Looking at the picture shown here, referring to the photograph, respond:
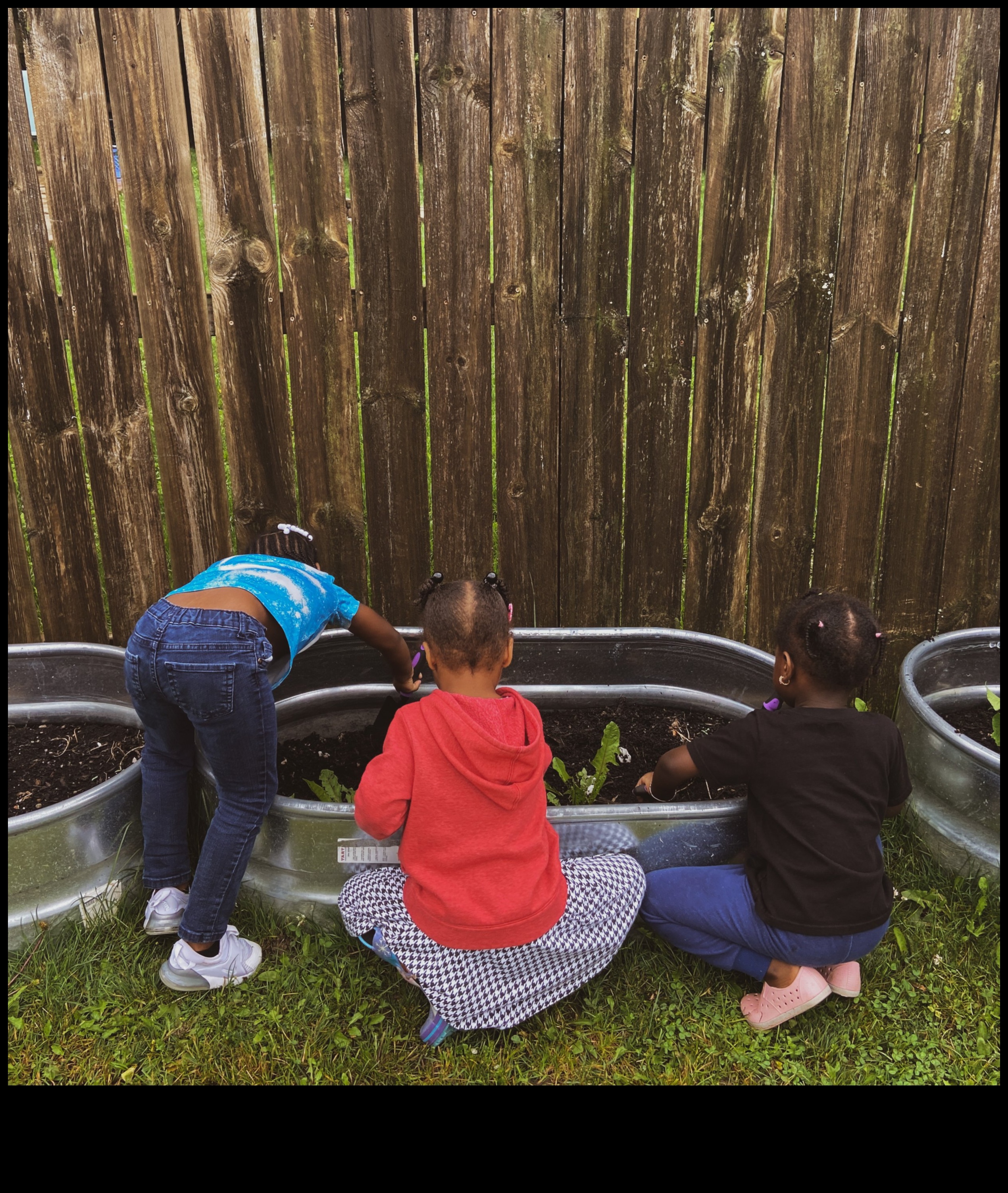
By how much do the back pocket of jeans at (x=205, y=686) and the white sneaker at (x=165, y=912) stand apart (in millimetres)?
525

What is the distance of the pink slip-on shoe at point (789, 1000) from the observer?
2.01 metres

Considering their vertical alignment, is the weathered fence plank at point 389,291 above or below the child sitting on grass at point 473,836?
above

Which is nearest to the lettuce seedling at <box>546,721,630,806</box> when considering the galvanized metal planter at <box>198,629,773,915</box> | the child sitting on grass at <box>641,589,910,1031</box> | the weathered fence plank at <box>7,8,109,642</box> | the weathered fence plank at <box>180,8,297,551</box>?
the galvanized metal planter at <box>198,629,773,915</box>

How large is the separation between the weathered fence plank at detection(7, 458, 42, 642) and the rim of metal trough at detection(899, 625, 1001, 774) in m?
2.72

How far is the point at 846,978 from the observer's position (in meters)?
2.07

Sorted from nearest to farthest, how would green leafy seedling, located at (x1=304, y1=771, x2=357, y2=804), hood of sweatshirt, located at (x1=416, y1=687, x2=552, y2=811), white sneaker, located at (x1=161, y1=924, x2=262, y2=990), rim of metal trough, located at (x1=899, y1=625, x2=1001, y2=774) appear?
hood of sweatshirt, located at (x1=416, y1=687, x2=552, y2=811) < white sneaker, located at (x1=161, y1=924, x2=262, y2=990) < rim of metal trough, located at (x1=899, y1=625, x2=1001, y2=774) < green leafy seedling, located at (x1=304, y1=771, x2=357, y2=804)

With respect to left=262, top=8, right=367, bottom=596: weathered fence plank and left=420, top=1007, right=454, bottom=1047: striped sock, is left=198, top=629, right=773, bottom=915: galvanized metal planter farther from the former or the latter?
left=420, top=1007, right=454, bottom=1047: striped sock

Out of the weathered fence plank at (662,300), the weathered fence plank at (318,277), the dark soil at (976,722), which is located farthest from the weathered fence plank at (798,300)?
the weathered fence plank at (318,277)

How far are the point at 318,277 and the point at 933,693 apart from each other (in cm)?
229

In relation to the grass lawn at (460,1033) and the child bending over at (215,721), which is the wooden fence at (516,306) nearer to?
the child bending over at (215,721)

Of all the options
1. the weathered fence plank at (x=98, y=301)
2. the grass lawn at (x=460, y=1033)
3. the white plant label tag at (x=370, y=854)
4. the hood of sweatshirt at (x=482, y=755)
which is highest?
the weathered fence plank at (x=98, y=301)

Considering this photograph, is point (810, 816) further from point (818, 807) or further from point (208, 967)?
point (208, 967)

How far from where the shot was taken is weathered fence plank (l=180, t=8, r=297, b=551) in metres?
2.41

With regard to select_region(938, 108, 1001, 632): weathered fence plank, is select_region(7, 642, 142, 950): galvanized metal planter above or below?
below
